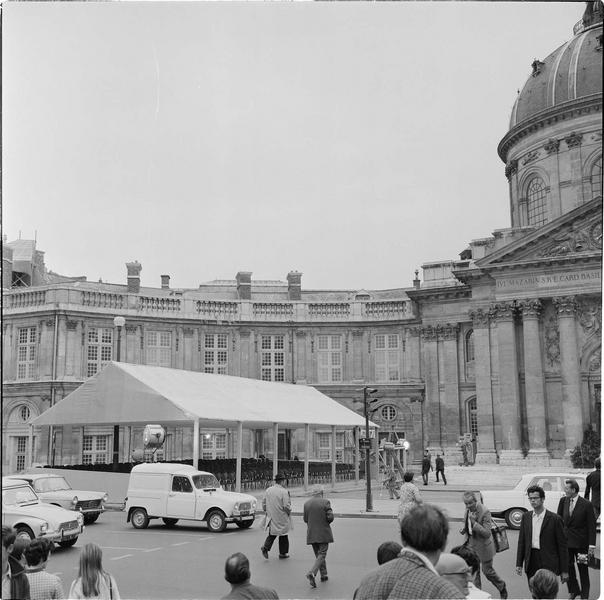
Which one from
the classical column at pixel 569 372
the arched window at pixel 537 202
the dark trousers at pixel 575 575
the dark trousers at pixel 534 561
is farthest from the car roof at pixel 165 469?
the arched window at pixel 537 202

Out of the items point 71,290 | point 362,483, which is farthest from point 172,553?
point 71,290

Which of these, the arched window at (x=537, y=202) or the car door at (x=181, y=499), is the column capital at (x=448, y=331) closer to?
the arched window at (x=537, y=202)

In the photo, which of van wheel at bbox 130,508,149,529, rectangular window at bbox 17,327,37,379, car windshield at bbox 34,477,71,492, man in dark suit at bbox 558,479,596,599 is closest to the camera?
man in dark suit at bbox 558,479,596,599

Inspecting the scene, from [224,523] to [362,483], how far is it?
20.6 m

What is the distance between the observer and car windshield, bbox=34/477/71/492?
75.0 ft

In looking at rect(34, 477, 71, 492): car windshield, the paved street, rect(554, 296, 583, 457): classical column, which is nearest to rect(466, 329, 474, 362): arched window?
rect(554, 296, 583, 457): classical column

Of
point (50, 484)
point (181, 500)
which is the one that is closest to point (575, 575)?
point (181, 500)

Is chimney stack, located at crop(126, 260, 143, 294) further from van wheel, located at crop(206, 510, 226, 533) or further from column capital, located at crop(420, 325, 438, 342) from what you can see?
van wheel, located at crop(206, 510, 226, 533)

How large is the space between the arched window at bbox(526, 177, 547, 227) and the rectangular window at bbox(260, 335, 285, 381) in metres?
16.4

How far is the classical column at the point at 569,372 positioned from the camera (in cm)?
3872

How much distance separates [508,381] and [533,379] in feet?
4.14

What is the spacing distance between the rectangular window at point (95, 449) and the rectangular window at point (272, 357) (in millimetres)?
10143

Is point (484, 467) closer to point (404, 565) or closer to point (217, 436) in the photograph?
point (217, 436)

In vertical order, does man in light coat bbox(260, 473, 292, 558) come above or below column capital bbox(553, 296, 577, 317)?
below
